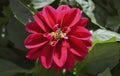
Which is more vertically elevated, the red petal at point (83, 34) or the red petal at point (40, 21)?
the red petal at point (40, 21)

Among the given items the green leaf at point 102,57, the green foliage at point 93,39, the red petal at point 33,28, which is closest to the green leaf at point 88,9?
the green foliage at point 93,39

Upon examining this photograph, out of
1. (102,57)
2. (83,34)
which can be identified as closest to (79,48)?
(83,34)

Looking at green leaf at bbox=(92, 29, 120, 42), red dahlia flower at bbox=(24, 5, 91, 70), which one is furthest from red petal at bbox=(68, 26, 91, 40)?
green leaf at bbox=(92, 29, 120, 42)

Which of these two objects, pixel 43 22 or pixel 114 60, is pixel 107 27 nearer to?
pixel 114 60

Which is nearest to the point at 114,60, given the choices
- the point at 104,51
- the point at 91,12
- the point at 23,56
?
the point at 104,51

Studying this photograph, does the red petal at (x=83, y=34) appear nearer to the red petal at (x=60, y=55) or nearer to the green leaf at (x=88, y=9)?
the red petal at (x=60, y=55)

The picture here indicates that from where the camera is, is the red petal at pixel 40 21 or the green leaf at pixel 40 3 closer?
the red petal at pixel 40 21

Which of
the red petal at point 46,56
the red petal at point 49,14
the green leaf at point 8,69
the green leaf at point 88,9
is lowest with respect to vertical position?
the green leaf at point 8,69

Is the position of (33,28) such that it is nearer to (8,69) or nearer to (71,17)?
(71,17)
